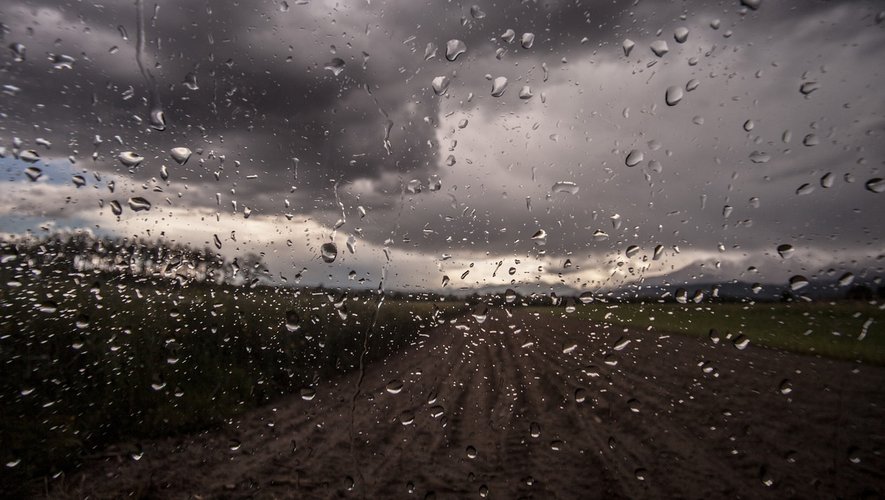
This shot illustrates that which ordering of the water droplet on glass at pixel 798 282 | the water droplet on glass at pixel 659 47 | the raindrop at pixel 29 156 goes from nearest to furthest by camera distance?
1. the water droplet on glass at pixel 798 282
2. the water droplet on glass at pixel 659 47
3. the raindrop at pixel 29 156

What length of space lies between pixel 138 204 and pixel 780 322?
7.48 ft

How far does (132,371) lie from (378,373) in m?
1.04

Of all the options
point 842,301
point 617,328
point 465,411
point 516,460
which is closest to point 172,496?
point 465,411

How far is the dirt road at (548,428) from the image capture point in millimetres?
1305

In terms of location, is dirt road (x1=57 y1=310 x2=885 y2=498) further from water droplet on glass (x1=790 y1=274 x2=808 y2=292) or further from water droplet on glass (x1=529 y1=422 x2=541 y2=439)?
water droplet on glass (x1=790 y1=274 x2=808 y2=292)

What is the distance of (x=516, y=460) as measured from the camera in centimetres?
250

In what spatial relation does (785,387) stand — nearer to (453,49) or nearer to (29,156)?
(453,49)

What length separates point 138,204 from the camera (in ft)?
6.29

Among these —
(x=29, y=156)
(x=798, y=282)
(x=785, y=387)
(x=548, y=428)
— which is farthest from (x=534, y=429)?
(x=29, y=156)

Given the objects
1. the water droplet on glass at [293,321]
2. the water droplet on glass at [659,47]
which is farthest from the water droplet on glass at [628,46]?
the water droplet on glass at [293,321]

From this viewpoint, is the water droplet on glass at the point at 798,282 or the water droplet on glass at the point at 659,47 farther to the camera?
the water droplet on glass at the point at 659,47

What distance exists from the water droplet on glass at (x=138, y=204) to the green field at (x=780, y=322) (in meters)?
1.74

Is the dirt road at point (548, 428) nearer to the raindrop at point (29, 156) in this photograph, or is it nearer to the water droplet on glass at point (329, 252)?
the water droplet on glass at point (329, 252)

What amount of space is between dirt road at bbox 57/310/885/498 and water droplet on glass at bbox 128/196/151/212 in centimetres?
101
